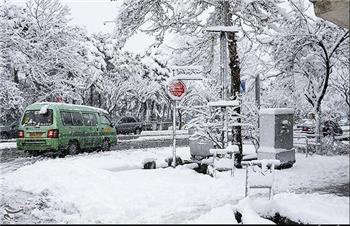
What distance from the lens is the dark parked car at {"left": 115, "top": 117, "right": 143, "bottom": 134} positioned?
34.8m

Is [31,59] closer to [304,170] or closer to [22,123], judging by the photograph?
[22,123]

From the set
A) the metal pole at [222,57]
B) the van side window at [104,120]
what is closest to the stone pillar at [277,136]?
the metal pole at [222,57]

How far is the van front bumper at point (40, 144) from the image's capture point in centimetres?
1589

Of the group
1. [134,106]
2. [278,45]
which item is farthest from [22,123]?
[134,106]

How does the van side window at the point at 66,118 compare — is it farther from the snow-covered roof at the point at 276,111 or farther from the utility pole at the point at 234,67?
the snow-covered roof at the point at 276,111

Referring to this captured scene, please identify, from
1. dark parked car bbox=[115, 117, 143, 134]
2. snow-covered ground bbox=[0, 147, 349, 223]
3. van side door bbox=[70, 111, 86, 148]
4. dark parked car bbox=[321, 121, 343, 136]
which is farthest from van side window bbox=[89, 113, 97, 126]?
dark parked car bbox=[115, 117, 143, 134]

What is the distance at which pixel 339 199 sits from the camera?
6809mm

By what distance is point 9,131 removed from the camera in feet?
A: 91.8

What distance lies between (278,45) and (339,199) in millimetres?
11398

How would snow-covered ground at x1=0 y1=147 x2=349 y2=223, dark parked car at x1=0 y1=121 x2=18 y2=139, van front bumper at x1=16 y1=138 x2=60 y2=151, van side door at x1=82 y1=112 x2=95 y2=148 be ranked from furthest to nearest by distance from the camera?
1. dark parked car at x1=0 y1=121 x2=18 y2=139
2. van side door at x1=82 y1=112 x2=95 y2=148
3. van front bumper at x1=16 y1=138 x2=60 y2=151
4. snow-covered ground at x1=0 y1=147 x2=349 y2=223

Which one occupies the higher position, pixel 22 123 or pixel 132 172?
pixel 22 123

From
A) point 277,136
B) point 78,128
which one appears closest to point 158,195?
point 277,136

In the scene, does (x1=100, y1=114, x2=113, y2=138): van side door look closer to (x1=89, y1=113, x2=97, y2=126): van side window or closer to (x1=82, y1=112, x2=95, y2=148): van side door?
(x1=89, y1=113, x2=97, y2=126): van side window

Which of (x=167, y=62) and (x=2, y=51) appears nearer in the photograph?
(x=2, y=51)
